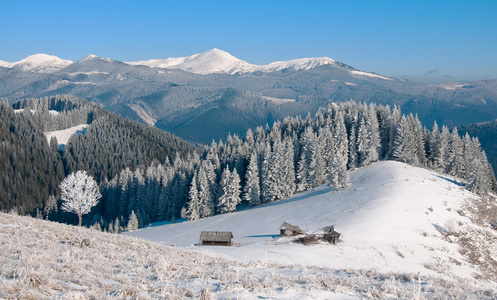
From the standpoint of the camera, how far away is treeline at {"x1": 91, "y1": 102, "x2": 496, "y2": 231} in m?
70.0

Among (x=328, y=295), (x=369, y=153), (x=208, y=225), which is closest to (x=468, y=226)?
(x=369, y=153)

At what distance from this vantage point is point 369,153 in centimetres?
7538

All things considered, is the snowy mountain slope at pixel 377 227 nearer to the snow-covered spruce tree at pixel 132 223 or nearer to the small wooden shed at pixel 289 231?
the small wooden shed at pixel 289 231

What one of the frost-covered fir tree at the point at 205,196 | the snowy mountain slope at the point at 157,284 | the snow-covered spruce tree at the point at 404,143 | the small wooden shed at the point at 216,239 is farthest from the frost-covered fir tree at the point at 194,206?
the snowy mountain slope at the point at 157,284

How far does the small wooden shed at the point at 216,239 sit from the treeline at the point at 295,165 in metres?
27.3

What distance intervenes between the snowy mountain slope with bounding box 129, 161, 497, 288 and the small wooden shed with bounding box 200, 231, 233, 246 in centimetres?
218

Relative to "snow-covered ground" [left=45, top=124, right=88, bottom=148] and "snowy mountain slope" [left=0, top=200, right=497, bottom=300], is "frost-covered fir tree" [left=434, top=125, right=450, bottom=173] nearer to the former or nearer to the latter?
"snowy mountain slope" [left=0, top=200, right=497, bottom=300]

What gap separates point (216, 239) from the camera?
40125 millimetres

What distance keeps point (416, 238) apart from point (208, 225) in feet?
112

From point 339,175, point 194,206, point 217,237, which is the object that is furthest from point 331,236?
point 194,206

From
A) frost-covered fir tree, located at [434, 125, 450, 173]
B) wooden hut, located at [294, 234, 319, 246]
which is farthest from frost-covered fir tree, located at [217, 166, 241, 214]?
frost-covered fir tree, located at [434, 125, 450, 173]

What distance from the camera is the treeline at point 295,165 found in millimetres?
70000

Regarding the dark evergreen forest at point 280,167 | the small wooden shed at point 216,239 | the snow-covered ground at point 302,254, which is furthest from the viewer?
the dark evergreen forest at point 280,167

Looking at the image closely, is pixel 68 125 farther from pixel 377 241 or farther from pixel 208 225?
pixel 377 241
